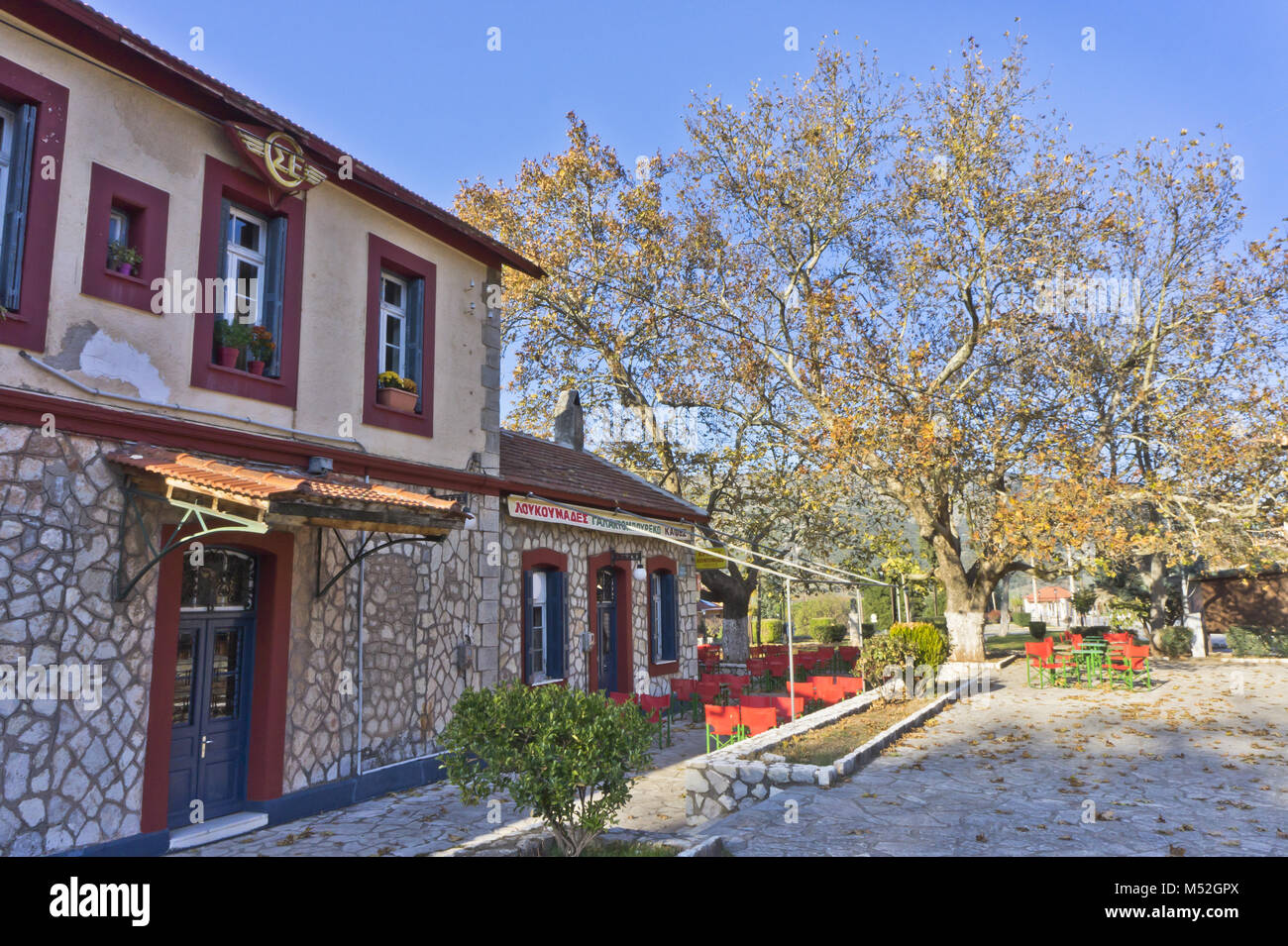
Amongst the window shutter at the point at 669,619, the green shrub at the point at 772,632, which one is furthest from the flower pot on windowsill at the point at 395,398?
the green shrub at the point at 772,632

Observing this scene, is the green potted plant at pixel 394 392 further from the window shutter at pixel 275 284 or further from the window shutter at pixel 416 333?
the window shutter at pixel 275 284

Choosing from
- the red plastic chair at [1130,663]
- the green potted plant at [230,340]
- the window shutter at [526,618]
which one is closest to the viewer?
the green potted plant at [230,340]

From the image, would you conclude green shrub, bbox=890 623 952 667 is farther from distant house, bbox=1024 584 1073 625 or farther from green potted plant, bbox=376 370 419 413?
distant house, bbox=1024 584 1073 625

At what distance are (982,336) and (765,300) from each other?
5.44 meters

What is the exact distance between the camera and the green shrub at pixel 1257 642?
874 inches

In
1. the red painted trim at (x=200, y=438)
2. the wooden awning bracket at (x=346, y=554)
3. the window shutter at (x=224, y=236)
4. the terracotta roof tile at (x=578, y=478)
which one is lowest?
the wooden awning bracket at (x=346, y=554)

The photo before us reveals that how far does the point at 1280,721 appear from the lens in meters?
11.7

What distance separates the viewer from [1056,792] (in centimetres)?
757

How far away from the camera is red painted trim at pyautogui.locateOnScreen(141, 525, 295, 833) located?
6520mm

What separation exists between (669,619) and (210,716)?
9.15 metres

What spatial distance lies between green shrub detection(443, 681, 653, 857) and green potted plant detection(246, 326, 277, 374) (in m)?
4.08

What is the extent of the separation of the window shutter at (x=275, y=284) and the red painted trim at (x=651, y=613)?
7.97 metres
